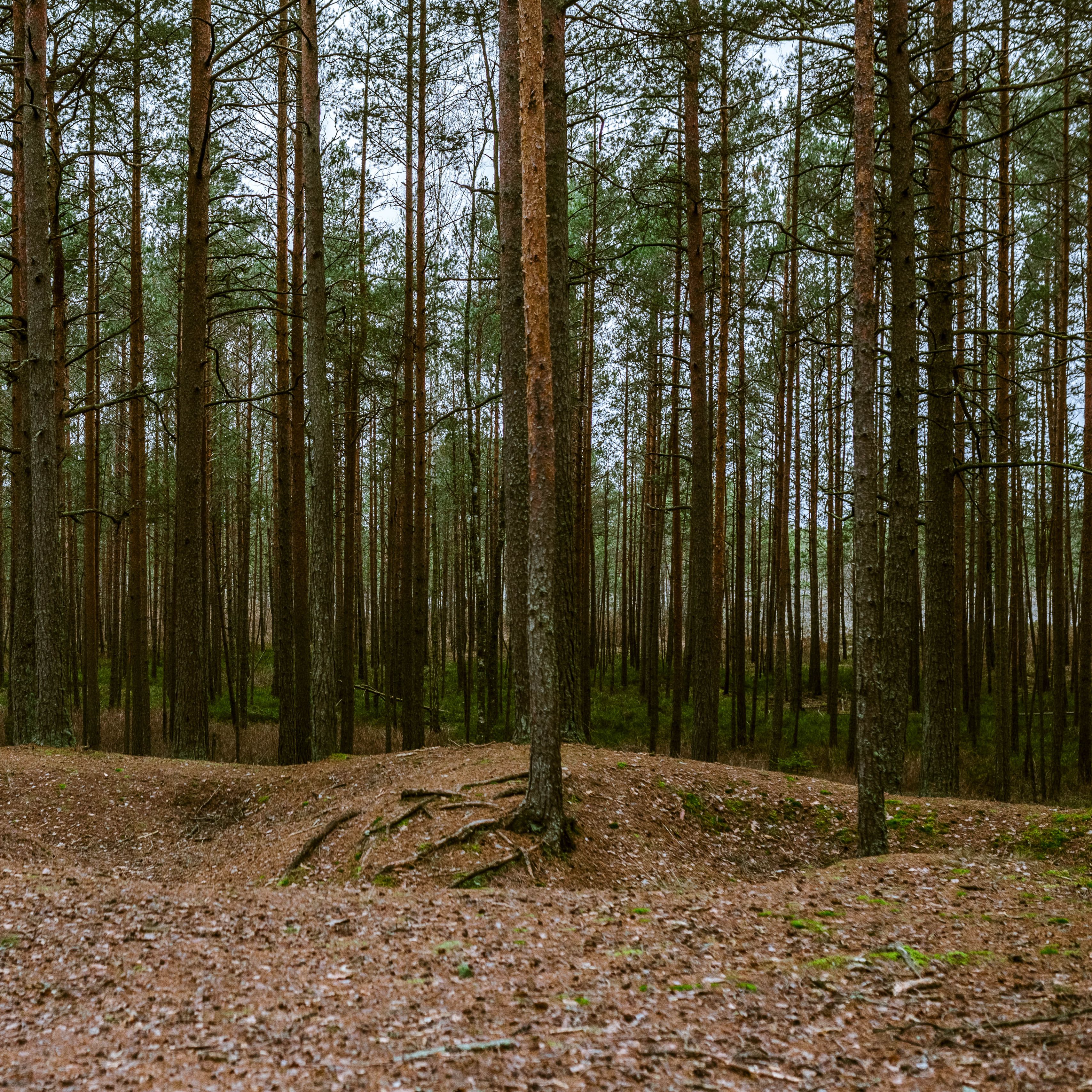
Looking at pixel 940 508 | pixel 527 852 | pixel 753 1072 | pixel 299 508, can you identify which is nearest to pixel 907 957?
pixel 753 1072

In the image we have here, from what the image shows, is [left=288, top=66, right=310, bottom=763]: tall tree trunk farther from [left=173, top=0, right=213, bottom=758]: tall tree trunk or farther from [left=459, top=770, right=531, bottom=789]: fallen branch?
[left=459, top=770, right=531, bottom=789]: fallen branch

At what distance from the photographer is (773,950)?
4168mm

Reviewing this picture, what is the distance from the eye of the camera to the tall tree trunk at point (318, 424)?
33.0 ft

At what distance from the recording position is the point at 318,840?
675 centimetres

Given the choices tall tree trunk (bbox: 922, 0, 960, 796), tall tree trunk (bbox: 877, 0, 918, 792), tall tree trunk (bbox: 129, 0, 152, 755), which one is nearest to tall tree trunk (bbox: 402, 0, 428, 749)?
tall tree trunk (bbox: 129, 0, 152, 755)

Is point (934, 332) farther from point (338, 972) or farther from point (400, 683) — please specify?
point (400, 683)

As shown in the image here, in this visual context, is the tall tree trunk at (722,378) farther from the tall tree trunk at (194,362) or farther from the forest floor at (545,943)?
the tall tree trunk at (194,362)

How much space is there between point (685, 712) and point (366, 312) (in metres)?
12.6

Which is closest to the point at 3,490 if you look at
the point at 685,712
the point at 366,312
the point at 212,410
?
the point at 212,410

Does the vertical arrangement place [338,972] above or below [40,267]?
below

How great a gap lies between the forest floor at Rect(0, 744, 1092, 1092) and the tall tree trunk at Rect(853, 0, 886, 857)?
1.08 metres

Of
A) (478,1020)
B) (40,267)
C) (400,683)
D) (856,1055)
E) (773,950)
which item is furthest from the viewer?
(400,683)

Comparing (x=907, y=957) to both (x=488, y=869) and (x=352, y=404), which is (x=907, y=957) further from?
(x=352, y=404)

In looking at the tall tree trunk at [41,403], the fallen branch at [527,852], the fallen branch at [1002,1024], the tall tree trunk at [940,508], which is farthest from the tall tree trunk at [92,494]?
the fallen branch at [1002,1024]
